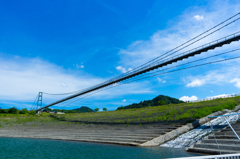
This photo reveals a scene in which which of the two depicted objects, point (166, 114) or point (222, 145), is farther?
point (166, 114)

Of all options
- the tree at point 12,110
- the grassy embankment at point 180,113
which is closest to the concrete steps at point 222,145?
the grassy embankment at point 180,113

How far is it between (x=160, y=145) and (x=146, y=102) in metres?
131

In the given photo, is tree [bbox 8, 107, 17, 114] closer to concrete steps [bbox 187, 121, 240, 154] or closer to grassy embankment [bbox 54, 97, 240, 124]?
grassy embankment [bbox 54, 97, 240, 124]

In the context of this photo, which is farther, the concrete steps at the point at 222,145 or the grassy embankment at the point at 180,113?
the grassy embankment at the point at 180,113

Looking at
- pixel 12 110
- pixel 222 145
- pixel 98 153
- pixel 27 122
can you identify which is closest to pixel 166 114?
pixel 222 145

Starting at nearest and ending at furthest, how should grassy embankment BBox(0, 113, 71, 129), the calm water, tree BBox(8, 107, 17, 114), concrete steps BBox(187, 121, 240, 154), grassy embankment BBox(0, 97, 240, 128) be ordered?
concrete steps BBox(187, 121, 240, 154), the calm water, grassy embankment BBox(0, 97, 240, 128), grassy embankment BBox(0, 113, 71, 129), tree BBox(8, 107, 17, 114)

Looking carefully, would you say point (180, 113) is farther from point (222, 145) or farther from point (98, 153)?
point (98, 153)

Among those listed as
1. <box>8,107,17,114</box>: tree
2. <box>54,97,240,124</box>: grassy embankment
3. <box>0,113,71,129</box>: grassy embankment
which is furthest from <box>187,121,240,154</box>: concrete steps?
<box>8,107,17,114</box>: tree

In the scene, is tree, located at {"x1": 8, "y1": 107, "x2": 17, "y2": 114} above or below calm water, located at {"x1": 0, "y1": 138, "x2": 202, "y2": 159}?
above

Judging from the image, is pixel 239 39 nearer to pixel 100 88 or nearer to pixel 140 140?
pixel 140 140

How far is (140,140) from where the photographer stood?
16.8 m

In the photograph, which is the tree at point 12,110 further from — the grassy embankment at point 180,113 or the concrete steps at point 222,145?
the concrete steps at point 222,145

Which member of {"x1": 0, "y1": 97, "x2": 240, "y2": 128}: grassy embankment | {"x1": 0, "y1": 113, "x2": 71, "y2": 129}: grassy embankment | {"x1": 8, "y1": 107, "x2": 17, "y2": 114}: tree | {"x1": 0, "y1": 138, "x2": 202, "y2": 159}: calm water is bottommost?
{"x1": 0, "y1": 138, "x2": 202, "y2": 159}: calm water

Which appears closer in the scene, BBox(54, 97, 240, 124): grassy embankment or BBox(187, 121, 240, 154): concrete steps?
BBox(187, 121, 240, 154): concrete steps
